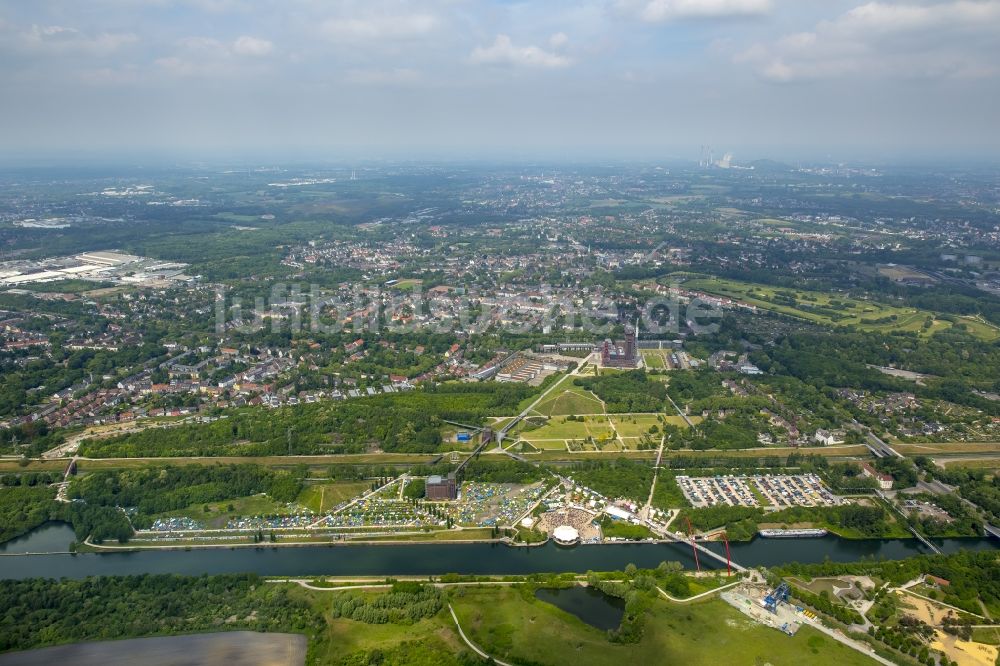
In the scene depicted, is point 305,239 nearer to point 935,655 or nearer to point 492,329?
point 492,329

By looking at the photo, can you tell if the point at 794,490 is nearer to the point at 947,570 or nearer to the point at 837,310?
the point at 947,570

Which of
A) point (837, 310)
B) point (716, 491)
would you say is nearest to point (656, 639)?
point (716, 491)

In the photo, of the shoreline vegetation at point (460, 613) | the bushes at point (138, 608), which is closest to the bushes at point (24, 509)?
the bushes at point (138, 608)

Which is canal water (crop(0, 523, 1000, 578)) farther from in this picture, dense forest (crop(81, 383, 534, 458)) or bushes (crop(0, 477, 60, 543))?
dense forest (crop(81, 383, 534, 458))

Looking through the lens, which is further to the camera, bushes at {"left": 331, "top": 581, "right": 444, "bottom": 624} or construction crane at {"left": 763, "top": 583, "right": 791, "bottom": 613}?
construction crane at {"left": 763, "top": 583, "right": 791, "bottom": 613}

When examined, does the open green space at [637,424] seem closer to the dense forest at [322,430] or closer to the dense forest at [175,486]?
the dense forest at [322,430]

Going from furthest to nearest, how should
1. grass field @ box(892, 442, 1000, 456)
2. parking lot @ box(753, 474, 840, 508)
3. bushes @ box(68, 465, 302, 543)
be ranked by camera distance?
Answer: grass field @ box(892, 442, 1000, 456) < parking lot @ box(753, 474, 840, 508) < bushes @ box(68, 465, 302, 543)

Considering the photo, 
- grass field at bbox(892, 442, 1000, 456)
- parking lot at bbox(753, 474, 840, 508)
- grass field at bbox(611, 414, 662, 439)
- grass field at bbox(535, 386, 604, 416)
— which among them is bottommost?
parking lot at bbox(753, 474, 840, 508)

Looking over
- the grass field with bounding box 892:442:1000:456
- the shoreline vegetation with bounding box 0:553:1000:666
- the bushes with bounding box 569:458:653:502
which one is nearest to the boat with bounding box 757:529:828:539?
the shoreline vegetation with bounding box 0:553:1000:666
